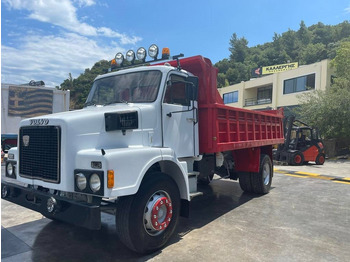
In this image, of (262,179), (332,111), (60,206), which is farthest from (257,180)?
(332,111)

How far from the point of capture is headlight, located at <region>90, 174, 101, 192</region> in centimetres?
326

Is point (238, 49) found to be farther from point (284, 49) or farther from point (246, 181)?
point (246, 181)

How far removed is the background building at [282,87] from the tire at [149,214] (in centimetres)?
2358

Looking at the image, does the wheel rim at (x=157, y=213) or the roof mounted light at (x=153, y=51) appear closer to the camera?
the wheel rim at (x=157, y=213)

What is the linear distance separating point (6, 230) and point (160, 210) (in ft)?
9.11

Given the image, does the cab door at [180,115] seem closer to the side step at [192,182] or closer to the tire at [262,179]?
the side step at [192,182]

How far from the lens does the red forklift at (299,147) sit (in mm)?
14312

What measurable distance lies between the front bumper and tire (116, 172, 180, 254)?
1.43 ft

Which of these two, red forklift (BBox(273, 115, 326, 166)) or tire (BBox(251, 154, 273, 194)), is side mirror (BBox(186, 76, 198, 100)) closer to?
tire (BBox(251, 154, 273, 194))

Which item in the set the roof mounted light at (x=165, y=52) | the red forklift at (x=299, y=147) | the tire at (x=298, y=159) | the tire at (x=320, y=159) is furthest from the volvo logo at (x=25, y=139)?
the tire at (x=320, y=159)

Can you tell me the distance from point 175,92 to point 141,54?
3.62ft

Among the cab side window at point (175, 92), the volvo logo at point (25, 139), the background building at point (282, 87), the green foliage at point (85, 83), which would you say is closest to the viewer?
the volvo logo at point (25, 139)

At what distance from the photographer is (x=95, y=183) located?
3289 millimetres

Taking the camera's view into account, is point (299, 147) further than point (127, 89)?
Yes
